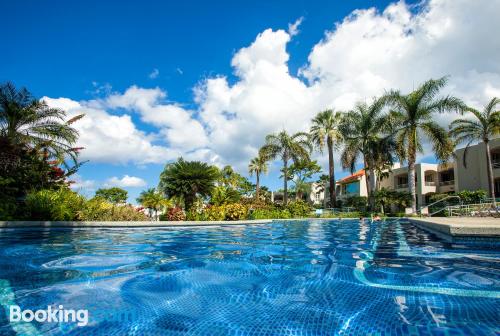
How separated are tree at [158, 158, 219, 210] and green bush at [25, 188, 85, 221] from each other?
9767 millimetres

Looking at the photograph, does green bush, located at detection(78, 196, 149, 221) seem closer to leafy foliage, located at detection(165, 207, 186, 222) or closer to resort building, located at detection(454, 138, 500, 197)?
leafy foliage, located at detection(165, 207, 186, 222)

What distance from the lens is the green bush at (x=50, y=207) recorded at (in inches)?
504

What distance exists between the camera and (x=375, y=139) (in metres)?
28.2

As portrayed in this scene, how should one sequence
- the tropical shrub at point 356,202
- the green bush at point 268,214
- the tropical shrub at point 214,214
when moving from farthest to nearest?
the tropical shrub at point 356,202, the green bush at point 268,214, the tropical shrub at point 214,214

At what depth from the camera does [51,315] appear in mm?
2842

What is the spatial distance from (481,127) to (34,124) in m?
32.5

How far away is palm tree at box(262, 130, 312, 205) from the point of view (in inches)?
1236

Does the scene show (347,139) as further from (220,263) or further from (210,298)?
(210,298)

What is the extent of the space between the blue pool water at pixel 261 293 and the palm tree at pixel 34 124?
44.7 feet

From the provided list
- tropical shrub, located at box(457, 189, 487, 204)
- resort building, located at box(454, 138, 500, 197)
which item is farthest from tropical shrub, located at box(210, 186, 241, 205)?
resort building, located at box(454, 138, 500, 197)

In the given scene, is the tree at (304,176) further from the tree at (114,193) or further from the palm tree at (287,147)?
the tree at (114,193)

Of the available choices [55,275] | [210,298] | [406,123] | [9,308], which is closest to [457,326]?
[210,298]

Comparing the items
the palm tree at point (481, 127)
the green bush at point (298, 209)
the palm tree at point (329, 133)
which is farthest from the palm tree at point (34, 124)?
the palm tree at point (481, 127)

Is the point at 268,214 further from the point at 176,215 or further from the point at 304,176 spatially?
the point at 304,176
